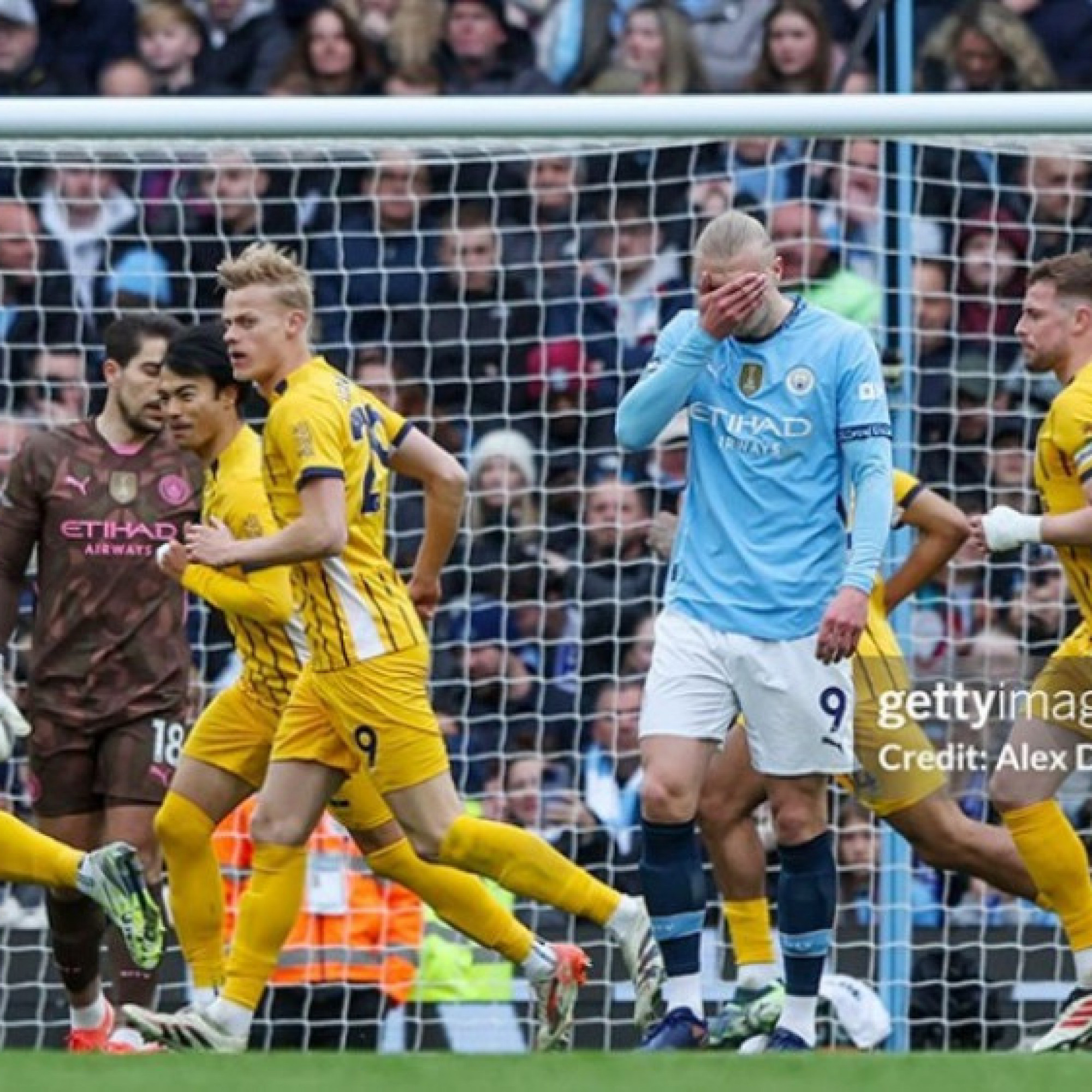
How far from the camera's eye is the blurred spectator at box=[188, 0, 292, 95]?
12492 millimetres

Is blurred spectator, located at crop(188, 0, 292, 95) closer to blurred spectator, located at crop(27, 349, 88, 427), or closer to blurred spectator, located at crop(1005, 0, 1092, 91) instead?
blurred spectator, located at crop(27, 349, 88, 427)

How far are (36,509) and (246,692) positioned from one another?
1.11 m

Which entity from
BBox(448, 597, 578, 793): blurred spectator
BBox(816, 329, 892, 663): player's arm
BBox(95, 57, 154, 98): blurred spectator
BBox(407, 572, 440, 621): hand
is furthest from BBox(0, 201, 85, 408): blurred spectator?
BBox(816, 329, 892, 663): player's arm

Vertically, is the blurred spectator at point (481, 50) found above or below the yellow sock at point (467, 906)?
above

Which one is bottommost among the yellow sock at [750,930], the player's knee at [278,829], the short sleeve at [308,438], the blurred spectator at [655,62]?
the yellow sock at [750,930]

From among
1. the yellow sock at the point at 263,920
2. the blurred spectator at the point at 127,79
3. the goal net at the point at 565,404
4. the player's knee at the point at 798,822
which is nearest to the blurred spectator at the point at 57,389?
the goal net at the point at 565,404

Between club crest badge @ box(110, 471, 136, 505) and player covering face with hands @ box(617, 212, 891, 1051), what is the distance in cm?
195

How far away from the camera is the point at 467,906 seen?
8336 millimetres

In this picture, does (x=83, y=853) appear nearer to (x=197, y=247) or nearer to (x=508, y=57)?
(x=197, y=247)

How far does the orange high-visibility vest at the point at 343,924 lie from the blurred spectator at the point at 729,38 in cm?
397

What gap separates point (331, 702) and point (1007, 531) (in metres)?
1.88

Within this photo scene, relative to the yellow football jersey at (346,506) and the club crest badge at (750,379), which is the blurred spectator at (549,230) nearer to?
the yellow football jersey at (346,506)

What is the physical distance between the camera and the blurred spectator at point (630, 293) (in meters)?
10.7

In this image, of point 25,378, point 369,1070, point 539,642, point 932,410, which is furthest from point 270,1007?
point 369,1070
